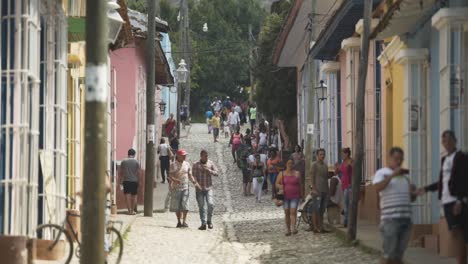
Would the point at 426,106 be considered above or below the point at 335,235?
above

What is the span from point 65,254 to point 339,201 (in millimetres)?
8929

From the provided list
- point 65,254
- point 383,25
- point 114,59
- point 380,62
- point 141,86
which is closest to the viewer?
point 65,254

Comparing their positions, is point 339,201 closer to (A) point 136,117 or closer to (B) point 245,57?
(A) point 136,117

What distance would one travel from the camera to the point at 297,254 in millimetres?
19188

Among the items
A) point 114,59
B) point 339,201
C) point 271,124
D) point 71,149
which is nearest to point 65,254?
point 71,149

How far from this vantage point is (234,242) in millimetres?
21984

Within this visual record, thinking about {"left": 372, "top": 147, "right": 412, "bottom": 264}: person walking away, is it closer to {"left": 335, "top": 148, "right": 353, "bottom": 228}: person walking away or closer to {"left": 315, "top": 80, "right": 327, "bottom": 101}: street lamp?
{"left": 335, "top": 148, "right": 353, "bottom": 228}: person walking away

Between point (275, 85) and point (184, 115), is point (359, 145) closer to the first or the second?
point (275, 85)

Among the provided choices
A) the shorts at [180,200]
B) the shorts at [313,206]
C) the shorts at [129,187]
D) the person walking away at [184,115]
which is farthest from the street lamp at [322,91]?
the person walking away at [184,115]

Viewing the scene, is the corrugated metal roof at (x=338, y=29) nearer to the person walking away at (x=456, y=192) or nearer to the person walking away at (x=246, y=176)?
the person walking away at (x=246, y=176)

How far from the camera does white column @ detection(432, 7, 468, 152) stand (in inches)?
625

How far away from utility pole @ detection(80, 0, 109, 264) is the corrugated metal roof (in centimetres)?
1313

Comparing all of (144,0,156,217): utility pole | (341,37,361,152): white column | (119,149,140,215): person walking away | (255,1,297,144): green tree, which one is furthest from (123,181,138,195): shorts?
(255,1,297,144): green tree

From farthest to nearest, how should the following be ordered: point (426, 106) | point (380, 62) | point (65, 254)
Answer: point (380, 62)
point (426, 106)
point (65, 254)
